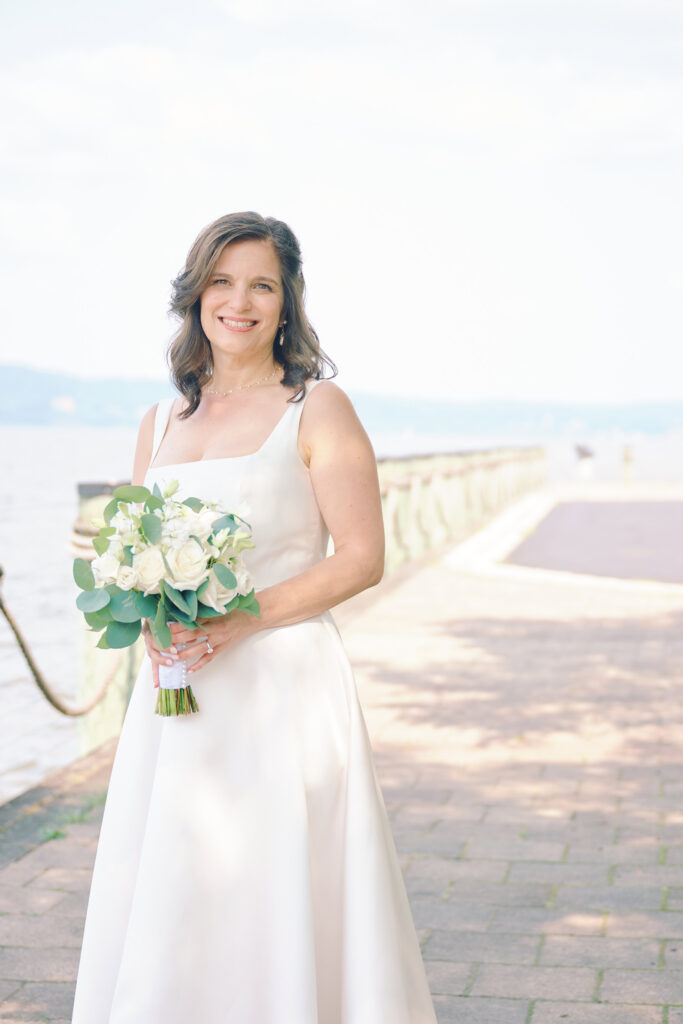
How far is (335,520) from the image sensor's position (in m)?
2.85

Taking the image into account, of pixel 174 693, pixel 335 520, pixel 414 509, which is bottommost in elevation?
pixel 414 509

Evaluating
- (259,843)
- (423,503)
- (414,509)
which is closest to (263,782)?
(259,843)

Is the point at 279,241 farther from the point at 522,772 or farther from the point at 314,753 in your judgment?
the point at 522,772

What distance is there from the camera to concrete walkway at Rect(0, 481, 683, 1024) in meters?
3.86

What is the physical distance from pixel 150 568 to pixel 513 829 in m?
3.14

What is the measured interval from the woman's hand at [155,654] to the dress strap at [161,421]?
0.53 metres

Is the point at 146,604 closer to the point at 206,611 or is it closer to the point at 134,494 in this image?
the point at 206,611

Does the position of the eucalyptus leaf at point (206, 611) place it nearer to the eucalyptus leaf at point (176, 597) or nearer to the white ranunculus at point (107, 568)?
the eucalyptus leaf at point (176, 597)

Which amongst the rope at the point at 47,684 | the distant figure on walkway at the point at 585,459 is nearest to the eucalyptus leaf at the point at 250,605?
the rope at the point at 47,684

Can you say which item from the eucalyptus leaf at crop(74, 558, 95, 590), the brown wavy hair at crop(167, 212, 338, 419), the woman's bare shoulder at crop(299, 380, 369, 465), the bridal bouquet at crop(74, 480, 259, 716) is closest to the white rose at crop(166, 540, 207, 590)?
the bridal bouquet at crop(74, 480, 259, 716)

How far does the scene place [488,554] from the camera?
16.2 m

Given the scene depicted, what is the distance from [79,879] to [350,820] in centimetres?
225

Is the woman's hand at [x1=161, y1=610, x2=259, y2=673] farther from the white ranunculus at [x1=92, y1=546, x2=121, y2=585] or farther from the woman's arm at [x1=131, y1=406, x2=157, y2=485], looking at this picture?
the woman's arm at [x1=131, y1=406, x2=157, y2=485]

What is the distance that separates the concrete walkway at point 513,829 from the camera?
152 inches
